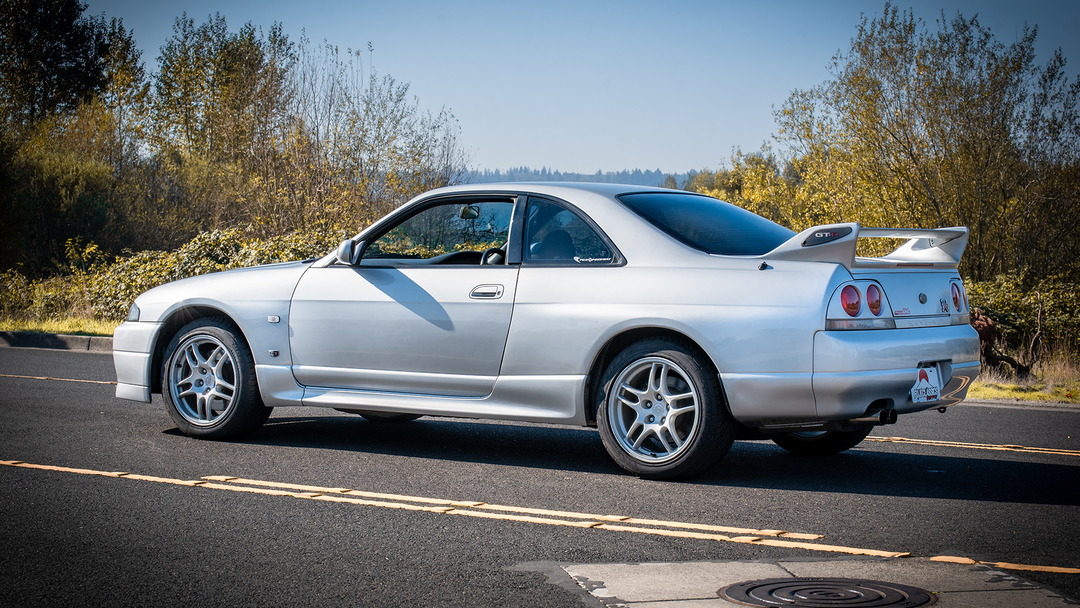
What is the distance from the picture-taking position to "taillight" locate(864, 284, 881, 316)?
16.7ft

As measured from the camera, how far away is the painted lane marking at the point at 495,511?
4.24 metres

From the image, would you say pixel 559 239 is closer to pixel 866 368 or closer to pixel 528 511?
pixel 528 511

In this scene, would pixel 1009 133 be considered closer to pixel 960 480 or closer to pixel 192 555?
pixel 960 480

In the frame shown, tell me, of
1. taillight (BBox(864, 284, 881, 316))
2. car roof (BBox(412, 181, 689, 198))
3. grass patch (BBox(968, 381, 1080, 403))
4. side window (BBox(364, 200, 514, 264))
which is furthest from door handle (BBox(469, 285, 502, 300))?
grass patch (BBox(968, 381, 1080, 403))

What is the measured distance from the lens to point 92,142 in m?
32.2

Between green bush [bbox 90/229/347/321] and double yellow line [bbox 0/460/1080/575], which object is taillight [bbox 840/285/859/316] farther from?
green bush [bbox 90/229/347/321]

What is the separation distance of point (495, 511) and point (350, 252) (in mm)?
2356

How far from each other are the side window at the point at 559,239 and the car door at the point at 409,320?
0.64 ft

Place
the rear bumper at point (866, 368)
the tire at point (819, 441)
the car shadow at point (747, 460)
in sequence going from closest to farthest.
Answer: the rear bumper at point (866, 368) → the car shadow at point (747, 460) → the tire at point (819, 441)

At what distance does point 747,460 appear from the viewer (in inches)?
247

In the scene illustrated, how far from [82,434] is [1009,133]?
1704 centimetres

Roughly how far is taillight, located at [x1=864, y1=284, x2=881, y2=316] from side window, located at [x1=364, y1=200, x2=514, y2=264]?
6.95 feet

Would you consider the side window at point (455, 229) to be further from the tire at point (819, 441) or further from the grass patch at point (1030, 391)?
the grass patch at point (1030, 391)

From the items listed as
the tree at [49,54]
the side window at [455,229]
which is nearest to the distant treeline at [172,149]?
the tree at [49,54]
